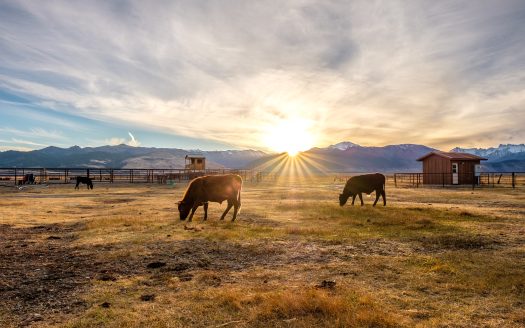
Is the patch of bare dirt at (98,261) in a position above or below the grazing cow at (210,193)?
below

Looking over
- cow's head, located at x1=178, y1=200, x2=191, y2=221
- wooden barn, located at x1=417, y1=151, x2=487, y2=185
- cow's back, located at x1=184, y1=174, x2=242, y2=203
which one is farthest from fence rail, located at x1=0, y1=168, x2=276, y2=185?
cow's back, located at x1=184, y1=174, x2=242, y2=203

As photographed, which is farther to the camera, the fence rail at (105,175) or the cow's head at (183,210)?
the fence rail at (105,175)

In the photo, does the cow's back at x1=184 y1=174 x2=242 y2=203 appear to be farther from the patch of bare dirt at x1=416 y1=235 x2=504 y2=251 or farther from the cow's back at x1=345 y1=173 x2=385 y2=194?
the cow's back at x1=345 y1=173 x2=385 y2=194

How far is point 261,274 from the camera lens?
7.95 metres

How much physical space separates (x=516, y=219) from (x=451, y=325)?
13.5m

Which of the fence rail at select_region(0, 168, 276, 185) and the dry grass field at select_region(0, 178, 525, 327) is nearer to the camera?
the dry grass field at select_region(0, 178, 525, 327)


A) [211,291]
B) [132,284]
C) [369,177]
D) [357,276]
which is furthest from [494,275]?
[369,177]

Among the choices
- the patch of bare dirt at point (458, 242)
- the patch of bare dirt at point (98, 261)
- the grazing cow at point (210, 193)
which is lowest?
the patch of bare dirt at point (98, 261)

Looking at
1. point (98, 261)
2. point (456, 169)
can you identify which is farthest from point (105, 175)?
point (98, 261)

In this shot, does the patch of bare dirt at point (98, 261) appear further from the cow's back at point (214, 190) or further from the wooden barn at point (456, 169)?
the wooden barn at point (456, 169)

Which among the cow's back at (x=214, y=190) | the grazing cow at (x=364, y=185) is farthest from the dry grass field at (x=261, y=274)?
the grazing cow at (x=364, y=185)

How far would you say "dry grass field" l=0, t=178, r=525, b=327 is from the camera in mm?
5590

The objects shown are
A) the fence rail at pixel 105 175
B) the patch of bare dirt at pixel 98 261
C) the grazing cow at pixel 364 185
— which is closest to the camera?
the patch of bare dirt at pixel 98 261

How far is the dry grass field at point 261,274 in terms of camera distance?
5590 mm
